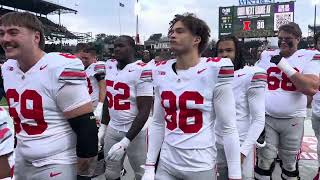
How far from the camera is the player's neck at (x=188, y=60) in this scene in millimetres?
2705

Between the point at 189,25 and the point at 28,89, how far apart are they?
1.12m

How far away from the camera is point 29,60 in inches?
95.0

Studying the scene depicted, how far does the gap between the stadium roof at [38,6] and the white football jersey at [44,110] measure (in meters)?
37.9

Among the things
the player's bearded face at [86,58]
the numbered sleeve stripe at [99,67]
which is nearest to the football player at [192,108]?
the numbered sleeve stripe at [99,67]

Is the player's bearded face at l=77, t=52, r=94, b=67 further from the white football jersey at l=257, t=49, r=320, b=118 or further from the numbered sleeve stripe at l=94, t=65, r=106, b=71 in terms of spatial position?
the white football jersey at l=257, t=49, r=320, b=118

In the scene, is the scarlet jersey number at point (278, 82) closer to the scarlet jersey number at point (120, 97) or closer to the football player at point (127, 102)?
the football player at point (127, 102)

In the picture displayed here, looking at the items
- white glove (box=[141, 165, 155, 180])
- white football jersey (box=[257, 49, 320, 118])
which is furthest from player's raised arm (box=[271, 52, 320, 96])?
white glove (box=[141, 165, 155, 180])

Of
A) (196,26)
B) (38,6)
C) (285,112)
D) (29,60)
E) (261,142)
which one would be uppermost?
(38,6)

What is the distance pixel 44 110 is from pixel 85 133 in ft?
0.88

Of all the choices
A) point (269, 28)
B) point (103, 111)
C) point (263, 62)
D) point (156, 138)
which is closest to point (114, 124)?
point (103, 111)

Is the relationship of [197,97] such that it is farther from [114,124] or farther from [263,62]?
[263,62]

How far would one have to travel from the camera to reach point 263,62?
467cm

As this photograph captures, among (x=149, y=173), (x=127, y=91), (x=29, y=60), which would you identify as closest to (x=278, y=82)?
(x=127, y=91)

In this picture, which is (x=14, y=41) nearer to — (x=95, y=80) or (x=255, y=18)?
(x=95, y=80)
